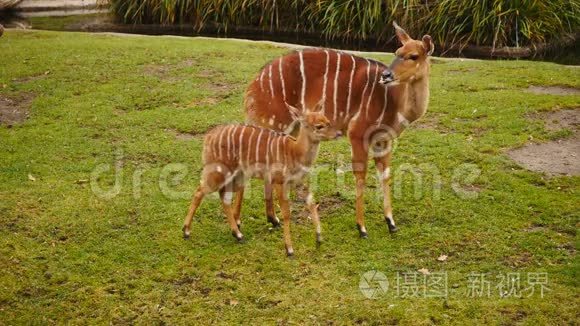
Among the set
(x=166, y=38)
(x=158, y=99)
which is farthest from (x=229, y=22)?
(x=158, y=99)

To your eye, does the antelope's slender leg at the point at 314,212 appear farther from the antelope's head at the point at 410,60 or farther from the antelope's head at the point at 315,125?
the antelope's head at the point at 410,60

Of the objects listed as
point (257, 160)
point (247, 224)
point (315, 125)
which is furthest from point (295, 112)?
point (247, 224)

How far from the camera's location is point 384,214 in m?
6.54

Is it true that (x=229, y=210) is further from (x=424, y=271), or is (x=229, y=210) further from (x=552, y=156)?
(x=552, y=156)

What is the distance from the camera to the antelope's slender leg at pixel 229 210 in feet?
20.0

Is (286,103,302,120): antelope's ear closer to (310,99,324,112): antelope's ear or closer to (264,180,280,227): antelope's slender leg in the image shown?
(310,99,324,112): antelope's ear

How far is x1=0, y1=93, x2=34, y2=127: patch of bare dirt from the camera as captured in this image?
8984mm

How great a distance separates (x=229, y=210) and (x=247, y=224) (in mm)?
492

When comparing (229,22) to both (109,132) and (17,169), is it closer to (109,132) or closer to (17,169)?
(109,132)

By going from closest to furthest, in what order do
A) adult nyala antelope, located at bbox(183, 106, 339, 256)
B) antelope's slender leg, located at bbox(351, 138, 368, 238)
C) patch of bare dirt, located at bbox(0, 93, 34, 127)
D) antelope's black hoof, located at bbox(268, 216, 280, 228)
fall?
1. adult nyala antelope, located at bbox(183, 106, 339, 256)
2. antelope's slender leg, located at bbox(351, 138, 368, 238)
3. antelope's black hoof, located at bbox(268, 216, 280, 228)
4. patch of bare dirt, located at bbox(0, 93, 34, 127)

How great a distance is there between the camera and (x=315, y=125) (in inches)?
222

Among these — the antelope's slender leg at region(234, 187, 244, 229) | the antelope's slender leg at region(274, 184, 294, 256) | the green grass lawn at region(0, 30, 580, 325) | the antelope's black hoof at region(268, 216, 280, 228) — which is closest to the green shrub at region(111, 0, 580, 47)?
the green grass lawn at region(0, 30, 580, 325)

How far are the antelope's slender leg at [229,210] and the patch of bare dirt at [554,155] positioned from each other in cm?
316

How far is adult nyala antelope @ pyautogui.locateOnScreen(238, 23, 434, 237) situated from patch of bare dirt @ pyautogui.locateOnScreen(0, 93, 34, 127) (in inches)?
154
